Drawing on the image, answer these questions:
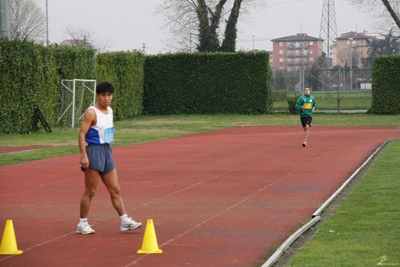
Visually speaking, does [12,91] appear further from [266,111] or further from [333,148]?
[266,111]

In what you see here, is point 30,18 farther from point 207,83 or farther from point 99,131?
point 99,131

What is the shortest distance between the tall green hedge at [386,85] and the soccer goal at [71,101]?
18.1 m

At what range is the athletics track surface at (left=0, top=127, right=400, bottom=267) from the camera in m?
9.86

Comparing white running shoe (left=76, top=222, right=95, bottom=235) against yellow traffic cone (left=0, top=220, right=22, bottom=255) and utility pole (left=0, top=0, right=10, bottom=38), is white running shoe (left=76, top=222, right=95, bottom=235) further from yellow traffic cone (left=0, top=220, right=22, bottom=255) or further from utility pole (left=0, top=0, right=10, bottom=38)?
utility pole (left=0, top=0, right=10, bottom=38)

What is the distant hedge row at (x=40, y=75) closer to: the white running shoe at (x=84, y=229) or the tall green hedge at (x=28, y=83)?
the tall green hedge at (x=28, y=83)

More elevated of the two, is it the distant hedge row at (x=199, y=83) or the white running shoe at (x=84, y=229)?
the distant hedge row at (x=199, y=83)

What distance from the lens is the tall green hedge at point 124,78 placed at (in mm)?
44844

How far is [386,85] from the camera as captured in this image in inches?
1980

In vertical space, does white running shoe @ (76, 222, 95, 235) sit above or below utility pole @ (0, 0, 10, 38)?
below

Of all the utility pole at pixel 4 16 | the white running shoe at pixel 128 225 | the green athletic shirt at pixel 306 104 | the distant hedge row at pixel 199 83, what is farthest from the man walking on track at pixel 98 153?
the distant hedge row at pixel 199 83

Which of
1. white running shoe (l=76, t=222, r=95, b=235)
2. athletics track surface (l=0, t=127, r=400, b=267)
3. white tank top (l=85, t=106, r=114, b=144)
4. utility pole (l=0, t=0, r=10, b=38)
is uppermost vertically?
utility pole (l=0, t=0, r=10, b=38)

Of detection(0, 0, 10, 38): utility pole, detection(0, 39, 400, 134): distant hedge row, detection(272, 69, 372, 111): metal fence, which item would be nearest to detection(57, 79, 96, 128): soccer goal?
detection(0, 39, 400, 134): distant hedge row

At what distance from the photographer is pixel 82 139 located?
1117 cm

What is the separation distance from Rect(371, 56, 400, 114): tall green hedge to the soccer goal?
18114 mm
